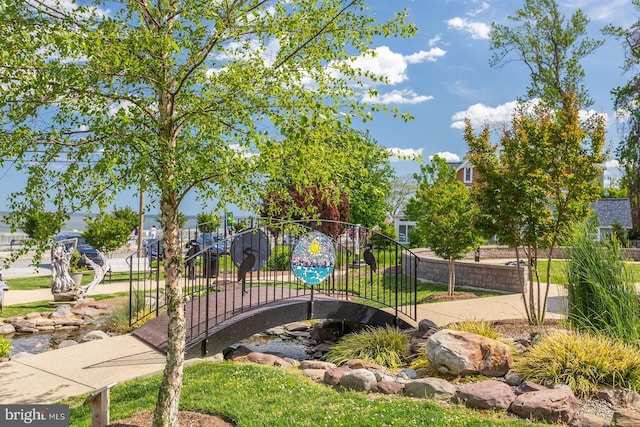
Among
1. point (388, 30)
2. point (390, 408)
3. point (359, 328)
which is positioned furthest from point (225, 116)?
point (359, 328)

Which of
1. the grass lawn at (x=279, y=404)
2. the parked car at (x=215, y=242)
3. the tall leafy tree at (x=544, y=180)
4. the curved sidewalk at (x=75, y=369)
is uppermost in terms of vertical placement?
the tall leafy tree at (x=544, y=180)

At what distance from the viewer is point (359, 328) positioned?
10438 millimetres

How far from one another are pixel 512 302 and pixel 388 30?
9973 mm

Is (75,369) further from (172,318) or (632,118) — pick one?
(632,118)

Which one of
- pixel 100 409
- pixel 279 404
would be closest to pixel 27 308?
pixel 100 409

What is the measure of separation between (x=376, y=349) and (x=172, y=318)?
4.39 meters

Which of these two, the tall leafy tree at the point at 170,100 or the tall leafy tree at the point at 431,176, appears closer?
the tall leafy tree at the point at 170,100

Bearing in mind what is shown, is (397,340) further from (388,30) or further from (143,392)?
(388,30)

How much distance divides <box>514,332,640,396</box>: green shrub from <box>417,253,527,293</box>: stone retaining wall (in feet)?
24.1

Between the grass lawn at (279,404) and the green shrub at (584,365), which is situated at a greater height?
the green shrub at (584,365)

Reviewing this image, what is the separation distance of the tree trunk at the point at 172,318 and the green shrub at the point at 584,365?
160 inches

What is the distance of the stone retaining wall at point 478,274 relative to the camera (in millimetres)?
14805

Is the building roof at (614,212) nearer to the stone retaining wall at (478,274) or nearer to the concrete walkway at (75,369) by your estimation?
the stone retaining wall at (478,274)

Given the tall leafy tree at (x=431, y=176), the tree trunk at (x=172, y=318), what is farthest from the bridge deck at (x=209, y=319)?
the tall leafy tree at (x=431, y=176)
